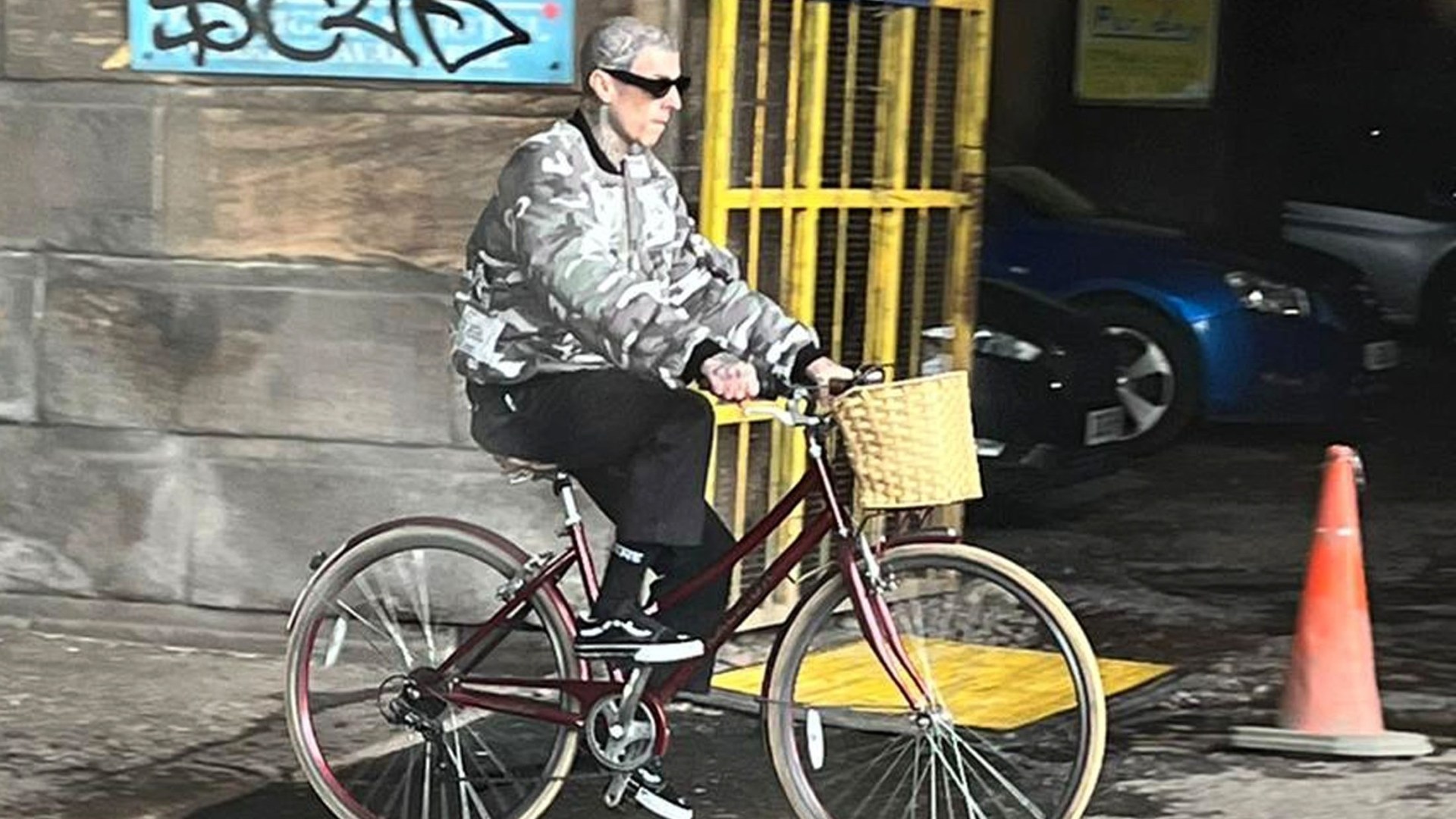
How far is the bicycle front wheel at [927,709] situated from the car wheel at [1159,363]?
646cm

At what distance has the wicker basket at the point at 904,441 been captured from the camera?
474 centimetres

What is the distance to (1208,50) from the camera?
1695 centimetres

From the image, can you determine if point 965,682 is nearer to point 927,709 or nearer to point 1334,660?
point 927,709

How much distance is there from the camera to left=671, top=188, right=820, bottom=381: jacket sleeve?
201 inches

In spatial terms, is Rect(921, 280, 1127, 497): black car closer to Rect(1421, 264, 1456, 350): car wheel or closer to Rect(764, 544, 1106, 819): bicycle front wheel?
Rect(764, 544, 1106, 819): bicycle front wheel

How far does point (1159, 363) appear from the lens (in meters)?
11.7

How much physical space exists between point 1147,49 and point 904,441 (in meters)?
12.5

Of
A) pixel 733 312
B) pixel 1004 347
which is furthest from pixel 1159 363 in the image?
pixel 733 312

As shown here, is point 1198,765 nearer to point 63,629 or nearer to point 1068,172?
point 63,629

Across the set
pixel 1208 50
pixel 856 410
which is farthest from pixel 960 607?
pixel 1208 50

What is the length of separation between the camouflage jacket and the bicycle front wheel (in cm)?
52

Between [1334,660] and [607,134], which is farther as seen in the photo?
[1334,660]

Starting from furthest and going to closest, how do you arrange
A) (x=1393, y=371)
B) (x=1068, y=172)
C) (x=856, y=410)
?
(x=1068, y=172)
(x=1393, y=371)
(x=856, y=410)

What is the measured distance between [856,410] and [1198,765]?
1762 millimetres
